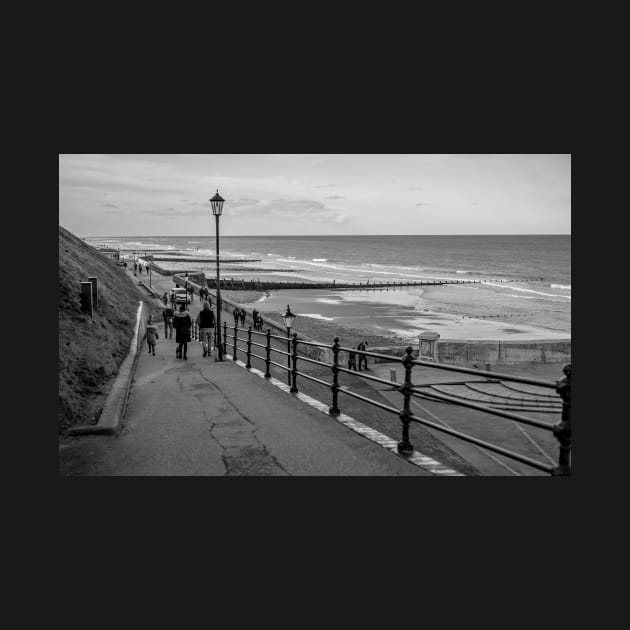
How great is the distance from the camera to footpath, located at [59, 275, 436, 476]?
5.67 meters

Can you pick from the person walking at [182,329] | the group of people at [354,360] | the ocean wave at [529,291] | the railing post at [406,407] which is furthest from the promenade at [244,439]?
the ocean wave at [529,291]

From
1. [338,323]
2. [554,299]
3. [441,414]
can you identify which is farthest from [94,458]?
[554,299]

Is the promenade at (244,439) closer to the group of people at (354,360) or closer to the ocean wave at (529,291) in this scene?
the group of people at (354,360)

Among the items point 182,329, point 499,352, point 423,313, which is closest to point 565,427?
point 182,329

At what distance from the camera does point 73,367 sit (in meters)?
8.91

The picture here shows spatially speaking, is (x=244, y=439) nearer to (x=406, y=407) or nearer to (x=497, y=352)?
(x=406, y=407)

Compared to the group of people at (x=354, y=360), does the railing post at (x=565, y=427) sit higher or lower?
higher

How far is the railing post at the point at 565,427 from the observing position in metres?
4.05

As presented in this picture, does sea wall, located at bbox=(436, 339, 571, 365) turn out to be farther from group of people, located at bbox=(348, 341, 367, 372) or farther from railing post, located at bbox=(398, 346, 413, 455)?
railing post, located at bbox=(398, 346, 413, 455)

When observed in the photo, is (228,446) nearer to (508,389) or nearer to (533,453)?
(533,453)

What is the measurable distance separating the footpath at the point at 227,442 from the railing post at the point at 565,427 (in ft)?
5.07

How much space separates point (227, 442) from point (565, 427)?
12.7ft

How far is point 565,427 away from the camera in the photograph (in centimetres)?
409

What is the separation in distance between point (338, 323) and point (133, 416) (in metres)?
33.0
